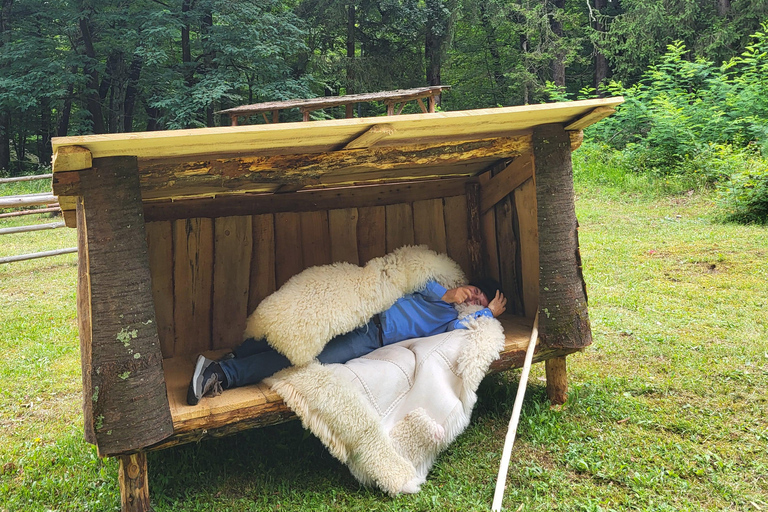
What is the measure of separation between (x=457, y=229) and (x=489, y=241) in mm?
269

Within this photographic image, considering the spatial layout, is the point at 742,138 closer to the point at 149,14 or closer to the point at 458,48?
the point at 458,48

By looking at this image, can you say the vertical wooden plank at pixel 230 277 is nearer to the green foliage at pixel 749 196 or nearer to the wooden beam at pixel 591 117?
the wooden beam at pixel 591 117

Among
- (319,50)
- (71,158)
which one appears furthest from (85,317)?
(319,50)

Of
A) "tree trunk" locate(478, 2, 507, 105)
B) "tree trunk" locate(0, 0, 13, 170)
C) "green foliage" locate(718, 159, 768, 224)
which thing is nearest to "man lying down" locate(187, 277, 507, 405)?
"green foliage" locate(718, 159, 768, 224)

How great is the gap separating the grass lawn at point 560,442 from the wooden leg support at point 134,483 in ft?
0.58

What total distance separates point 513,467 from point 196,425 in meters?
1.58

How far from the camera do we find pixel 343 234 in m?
4.34

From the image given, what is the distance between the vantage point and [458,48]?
21062 mm

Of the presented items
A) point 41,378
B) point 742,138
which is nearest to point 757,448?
point 41,378

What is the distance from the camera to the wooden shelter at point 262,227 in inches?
99.3

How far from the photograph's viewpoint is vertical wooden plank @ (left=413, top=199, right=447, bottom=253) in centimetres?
454

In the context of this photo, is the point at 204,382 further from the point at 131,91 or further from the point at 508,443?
the point at 131,91

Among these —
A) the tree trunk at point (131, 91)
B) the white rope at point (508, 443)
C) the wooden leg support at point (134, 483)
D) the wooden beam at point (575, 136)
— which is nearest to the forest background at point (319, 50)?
the tree trunk at point (131, 91)

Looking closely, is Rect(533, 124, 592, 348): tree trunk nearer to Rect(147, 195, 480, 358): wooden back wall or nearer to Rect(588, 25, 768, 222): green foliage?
Rect(147, 195, 480, 358): wooden back wall
